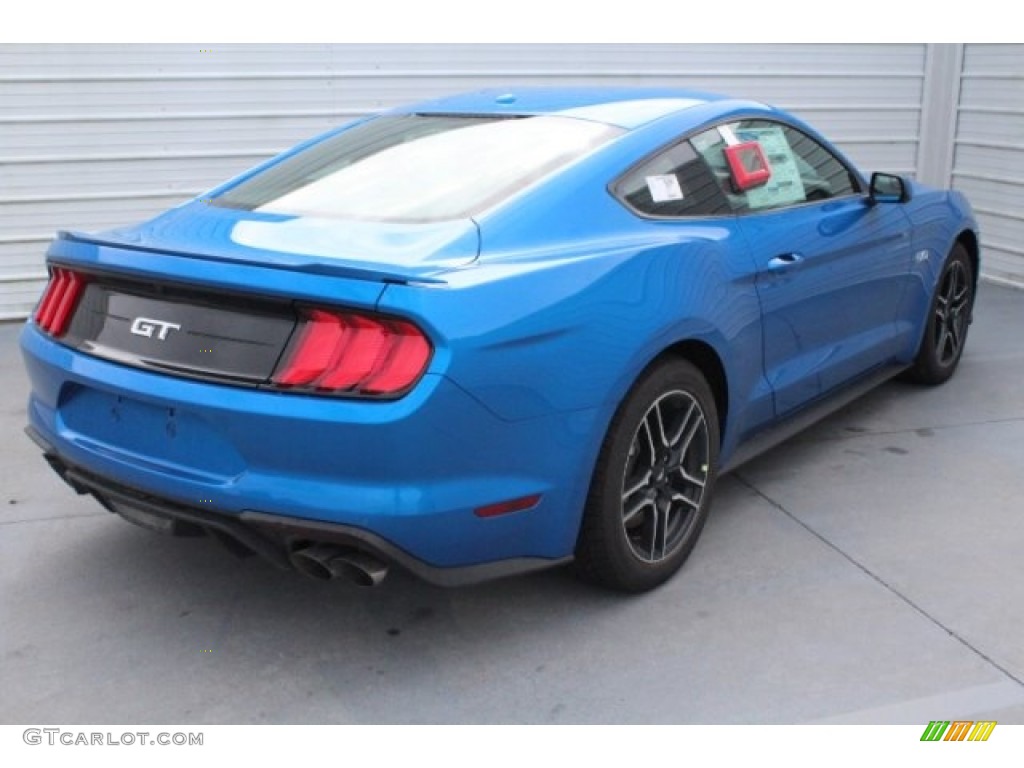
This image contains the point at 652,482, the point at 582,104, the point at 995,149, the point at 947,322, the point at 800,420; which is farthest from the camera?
the point at 995,149

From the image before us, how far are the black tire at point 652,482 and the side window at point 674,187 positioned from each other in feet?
1.68

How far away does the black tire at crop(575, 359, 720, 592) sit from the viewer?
3090 mm

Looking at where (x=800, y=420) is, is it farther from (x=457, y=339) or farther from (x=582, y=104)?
(x=457, y=339)

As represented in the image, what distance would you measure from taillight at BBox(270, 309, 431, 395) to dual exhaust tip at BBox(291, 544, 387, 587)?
412mm

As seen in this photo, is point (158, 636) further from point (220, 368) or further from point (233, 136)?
point (233, 136)

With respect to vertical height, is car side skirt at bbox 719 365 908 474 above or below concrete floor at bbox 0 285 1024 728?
above

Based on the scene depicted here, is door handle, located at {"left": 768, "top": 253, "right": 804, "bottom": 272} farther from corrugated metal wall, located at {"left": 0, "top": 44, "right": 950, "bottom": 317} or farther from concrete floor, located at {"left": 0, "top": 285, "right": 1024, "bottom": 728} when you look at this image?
corrugated metal wall, located at {"left": 0, "top": 44, "right": 950, "bottom": 317}

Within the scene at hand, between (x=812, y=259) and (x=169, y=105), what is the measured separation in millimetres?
4753

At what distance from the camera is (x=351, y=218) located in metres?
3.17

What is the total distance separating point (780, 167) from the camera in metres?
4.06

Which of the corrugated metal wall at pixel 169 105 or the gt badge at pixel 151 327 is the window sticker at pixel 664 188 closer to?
the gt badge at pixel 151 327

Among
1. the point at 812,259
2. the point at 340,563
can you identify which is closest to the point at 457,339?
the point at 340,563

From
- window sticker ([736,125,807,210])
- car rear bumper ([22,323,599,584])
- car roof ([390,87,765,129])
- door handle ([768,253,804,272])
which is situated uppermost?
car roof ([390,87,765,129])

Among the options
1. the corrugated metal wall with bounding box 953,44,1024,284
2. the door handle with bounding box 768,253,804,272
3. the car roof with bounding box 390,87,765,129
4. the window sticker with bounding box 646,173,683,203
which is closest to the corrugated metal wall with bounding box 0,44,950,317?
the corrugated metal wall with bounding box 953,44,1024,284
